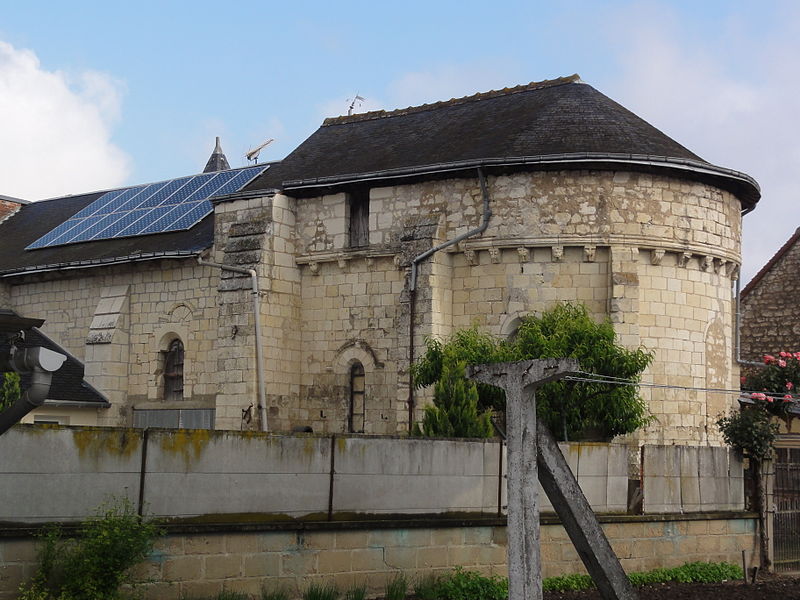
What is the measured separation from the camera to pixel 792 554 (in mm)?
17719

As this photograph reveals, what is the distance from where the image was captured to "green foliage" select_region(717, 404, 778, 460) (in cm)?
1750

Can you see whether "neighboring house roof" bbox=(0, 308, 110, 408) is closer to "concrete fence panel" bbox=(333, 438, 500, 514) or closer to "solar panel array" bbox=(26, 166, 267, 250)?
"solar panel array" bbox=(26, 166, 267, 250)

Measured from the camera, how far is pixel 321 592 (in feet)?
40.8

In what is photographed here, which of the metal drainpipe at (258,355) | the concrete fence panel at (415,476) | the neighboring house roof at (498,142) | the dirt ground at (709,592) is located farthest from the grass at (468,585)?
the metal drainpipe at (258,355)

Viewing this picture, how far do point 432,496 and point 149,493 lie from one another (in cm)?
360

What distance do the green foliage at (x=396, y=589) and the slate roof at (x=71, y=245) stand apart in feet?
44.4

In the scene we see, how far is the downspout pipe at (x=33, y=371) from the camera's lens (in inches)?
343

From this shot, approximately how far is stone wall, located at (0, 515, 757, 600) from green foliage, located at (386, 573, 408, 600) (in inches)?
3.5

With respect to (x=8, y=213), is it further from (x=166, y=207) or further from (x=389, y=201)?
(x=389, y=201)

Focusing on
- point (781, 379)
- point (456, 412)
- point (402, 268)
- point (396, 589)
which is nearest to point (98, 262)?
point (402, 268)

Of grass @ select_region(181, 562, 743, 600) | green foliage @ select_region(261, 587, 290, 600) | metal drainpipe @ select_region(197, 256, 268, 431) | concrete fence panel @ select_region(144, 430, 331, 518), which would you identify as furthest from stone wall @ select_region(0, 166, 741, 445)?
green foliage @ select_region(261, 587, 290, 600)

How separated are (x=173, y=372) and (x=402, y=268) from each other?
22.2ft

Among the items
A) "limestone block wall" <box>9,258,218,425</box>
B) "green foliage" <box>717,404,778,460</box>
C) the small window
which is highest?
the small window

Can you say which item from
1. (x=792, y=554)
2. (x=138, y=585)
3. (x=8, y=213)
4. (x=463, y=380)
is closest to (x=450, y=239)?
(x=463, y=380)
